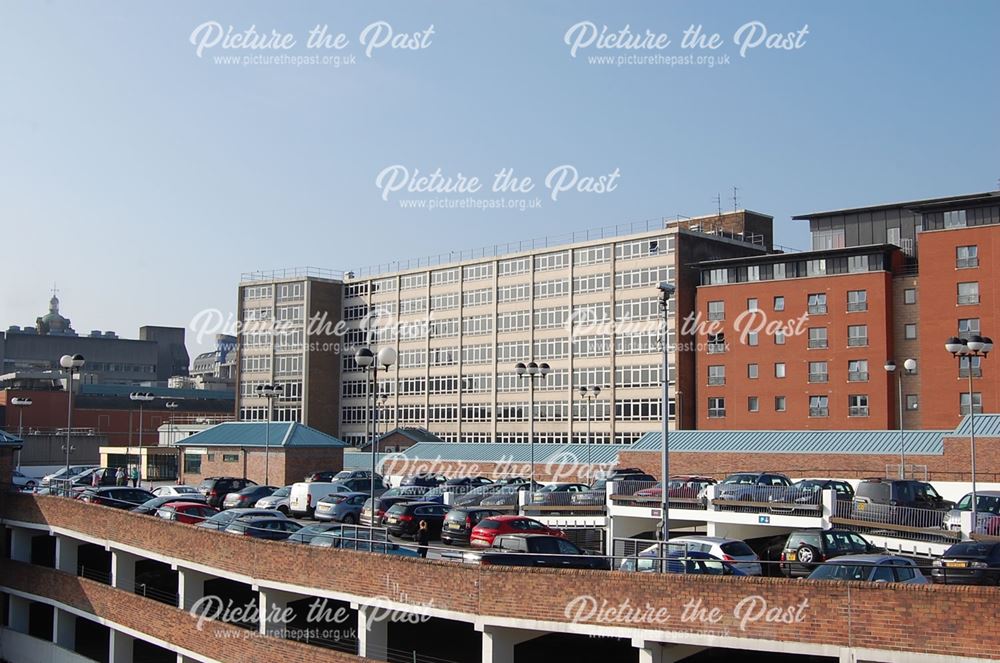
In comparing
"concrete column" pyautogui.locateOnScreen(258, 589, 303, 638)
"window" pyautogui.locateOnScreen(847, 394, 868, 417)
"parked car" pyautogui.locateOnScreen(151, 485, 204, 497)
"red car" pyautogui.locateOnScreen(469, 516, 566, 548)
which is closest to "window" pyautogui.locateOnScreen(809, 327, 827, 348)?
"window" pyautogui.locateOnScreen(847, 394, 868, 417)

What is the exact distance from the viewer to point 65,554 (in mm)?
39219

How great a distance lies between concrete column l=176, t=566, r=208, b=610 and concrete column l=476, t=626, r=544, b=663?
13.3m

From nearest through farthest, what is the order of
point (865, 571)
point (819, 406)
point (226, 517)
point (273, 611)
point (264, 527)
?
point (865, 571) < point (273, 611) < point (264, 527) < point (226, 517) < point (819, 406)

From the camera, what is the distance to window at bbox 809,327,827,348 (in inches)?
2714

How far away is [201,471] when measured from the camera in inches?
2586

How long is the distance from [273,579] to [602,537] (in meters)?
17.6

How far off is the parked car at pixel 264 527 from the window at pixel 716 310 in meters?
49.5

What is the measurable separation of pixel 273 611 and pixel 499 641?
8412 mm

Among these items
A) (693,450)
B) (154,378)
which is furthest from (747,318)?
(154,378)

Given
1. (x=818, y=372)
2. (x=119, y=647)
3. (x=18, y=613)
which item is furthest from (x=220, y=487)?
(x=818, y=372)

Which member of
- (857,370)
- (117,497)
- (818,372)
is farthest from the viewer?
(818,372)

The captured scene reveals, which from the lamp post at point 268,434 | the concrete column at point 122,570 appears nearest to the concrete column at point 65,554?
the concrete column at point 122,570

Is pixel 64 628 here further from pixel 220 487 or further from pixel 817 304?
pixel 817 304

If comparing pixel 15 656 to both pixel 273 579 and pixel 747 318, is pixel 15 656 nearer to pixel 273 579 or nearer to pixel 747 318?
pixel 273 579
